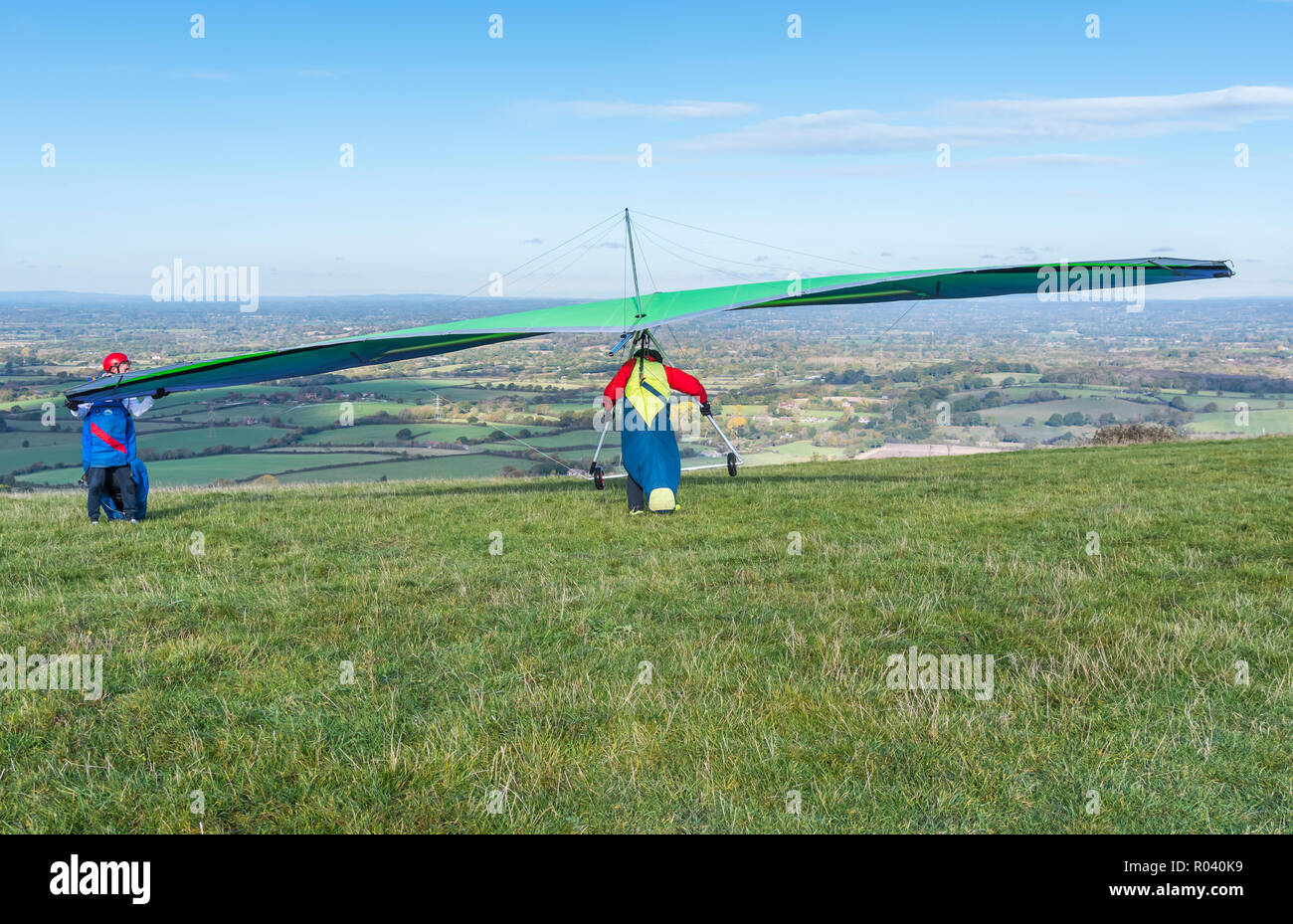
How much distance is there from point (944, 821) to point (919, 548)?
574cm

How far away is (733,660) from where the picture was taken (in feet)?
19.9

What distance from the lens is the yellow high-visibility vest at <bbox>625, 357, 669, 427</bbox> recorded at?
12.1 m

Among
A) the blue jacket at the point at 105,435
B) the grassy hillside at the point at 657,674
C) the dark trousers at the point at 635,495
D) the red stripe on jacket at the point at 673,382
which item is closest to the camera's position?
the grassy hillside at the point at 657,674

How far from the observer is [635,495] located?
40.0 ft

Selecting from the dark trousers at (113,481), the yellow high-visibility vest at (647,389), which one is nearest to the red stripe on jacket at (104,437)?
the dark trousers at (113,481)

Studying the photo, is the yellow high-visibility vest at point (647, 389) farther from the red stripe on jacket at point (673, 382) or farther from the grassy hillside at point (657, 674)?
the grassy hillside at point (657, 674)

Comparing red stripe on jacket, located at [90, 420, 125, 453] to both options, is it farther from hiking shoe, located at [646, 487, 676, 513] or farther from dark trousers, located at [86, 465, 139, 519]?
hiking shoe, located at [646, 487, 676, 513]

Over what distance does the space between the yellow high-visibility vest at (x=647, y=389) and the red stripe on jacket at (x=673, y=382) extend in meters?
0.08

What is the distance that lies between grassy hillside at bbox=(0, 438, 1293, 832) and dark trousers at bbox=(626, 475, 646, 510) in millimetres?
821

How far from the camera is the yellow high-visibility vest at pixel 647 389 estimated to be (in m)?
12.1

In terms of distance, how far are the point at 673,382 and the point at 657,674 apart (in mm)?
7174

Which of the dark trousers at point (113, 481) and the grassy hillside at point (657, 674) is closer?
the grassy hillside at point (657, 674)
